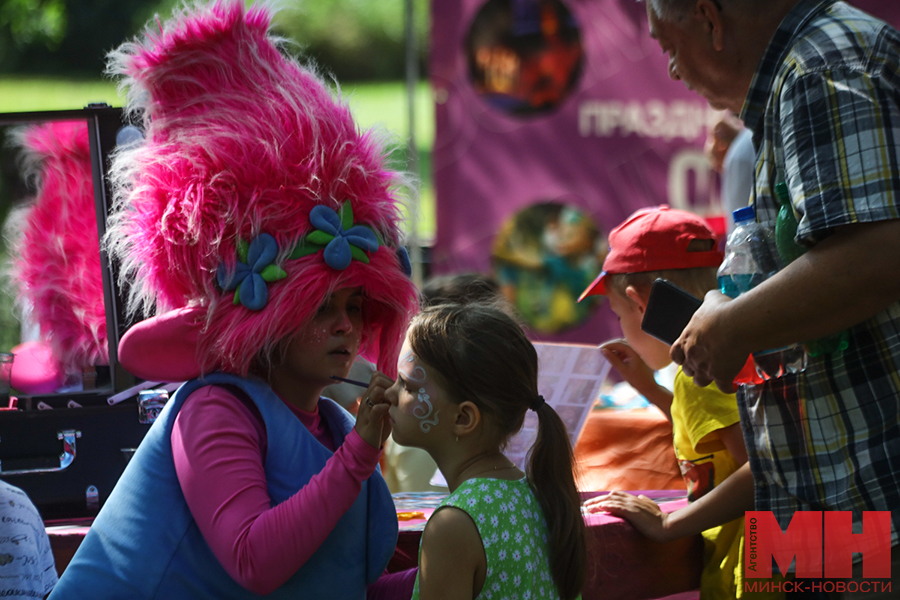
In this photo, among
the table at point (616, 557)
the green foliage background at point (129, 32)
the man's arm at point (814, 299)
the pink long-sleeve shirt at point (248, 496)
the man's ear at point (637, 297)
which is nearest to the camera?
the man's arm at point (814, 299)

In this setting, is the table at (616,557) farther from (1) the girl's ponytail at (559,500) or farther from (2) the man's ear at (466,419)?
(2) the man's ear at (466,419)

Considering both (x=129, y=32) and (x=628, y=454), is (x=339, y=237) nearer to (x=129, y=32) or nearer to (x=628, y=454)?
(x=628, y=454)

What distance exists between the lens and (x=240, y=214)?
57.4 inches

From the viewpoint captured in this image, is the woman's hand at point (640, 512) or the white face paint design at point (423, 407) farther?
the woman's hand at point (640, 512)

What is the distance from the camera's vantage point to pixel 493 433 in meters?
1.49

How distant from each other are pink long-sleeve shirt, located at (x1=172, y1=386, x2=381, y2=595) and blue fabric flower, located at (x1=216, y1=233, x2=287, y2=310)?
0.57 ft

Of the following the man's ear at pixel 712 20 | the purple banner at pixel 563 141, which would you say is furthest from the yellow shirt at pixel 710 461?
the purple banner at pixel 563 141

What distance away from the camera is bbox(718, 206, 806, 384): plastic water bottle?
1.41 m

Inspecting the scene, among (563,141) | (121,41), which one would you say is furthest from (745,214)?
(121,41)

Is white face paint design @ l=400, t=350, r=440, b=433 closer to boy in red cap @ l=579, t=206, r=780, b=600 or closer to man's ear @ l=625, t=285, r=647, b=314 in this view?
boy in red cap @ l=579, t=206, r=780, b=600

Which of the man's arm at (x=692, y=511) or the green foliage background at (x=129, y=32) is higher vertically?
the green foliage background at (x=129, y=32)

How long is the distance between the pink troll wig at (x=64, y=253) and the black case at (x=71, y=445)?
0.28 feet

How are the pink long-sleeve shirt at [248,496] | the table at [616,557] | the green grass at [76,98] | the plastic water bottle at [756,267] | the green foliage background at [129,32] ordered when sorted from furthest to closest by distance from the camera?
the green grass at [76,98] → the green foliage background at [129,32] → the table at [616,557] → the plastic water bottle at [756,267] → the pink long-sleeve shirt at [248,496]

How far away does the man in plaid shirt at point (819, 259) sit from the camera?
3.93 ft
